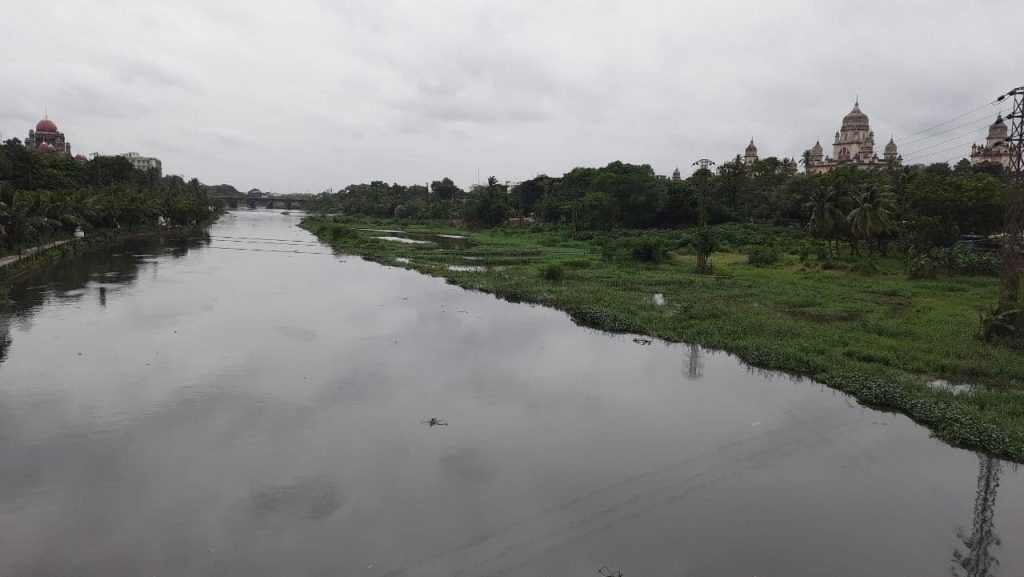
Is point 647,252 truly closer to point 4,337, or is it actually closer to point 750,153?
point 4,337

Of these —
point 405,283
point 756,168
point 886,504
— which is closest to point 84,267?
point 405,283

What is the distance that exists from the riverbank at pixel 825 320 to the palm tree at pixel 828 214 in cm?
280

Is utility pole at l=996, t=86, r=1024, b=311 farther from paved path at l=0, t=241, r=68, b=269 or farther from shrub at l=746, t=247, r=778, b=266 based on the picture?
paved path at l=0, t=241, r=68, b=269

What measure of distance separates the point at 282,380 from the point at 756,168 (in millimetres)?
85611

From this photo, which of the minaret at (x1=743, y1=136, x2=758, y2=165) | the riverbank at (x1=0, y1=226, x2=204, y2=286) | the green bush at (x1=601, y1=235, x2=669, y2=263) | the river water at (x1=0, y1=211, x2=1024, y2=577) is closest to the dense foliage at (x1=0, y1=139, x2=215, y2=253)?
the riverbank at (x1=0, y1=226, x2=204, y2=286)

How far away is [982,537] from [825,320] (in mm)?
15337

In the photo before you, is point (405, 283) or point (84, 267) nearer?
point (405, 283)

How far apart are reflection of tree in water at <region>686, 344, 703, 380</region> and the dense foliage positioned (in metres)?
37.5

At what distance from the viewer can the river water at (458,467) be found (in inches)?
374

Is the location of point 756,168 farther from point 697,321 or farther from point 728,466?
point 728,466

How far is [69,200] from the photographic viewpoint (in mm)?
52750

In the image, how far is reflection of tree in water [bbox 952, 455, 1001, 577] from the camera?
9.41 m

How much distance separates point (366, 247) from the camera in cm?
6150

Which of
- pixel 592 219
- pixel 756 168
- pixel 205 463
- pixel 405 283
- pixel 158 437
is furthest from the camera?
pixel 756 168
